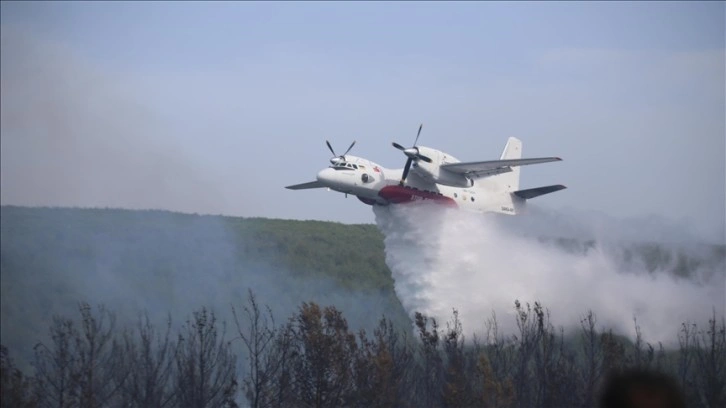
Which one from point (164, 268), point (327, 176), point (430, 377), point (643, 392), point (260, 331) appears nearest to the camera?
point (643, 392)

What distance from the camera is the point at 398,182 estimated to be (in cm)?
3694

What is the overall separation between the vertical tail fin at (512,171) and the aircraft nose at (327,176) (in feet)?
28.1

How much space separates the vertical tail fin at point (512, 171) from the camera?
41.4 metres

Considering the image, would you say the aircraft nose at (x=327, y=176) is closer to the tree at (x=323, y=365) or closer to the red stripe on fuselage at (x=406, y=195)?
the red stripe on fuselage at (x=406, y=195)

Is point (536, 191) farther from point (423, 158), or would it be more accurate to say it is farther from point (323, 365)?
point (323, 365)

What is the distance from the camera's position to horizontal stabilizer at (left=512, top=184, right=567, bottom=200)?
38.9 metres

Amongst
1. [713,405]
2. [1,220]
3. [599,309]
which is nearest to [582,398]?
[713,405]

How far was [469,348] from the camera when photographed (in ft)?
131

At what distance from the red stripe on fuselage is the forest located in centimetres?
456

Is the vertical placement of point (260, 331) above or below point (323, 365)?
above

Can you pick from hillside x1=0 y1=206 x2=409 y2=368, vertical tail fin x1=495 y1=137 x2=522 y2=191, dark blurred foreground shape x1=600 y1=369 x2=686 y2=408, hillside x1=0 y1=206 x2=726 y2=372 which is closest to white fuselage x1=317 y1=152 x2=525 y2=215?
vertical tail fin x1=495 y1=137 x2=522 y2=191

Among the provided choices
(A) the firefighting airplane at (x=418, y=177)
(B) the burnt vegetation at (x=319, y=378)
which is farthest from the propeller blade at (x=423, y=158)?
(B) the burnt vegetation at (x=319, y=378)

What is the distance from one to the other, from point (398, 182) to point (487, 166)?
339 centimetres

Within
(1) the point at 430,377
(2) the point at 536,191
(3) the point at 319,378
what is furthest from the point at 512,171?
(3) the point at 319,378
